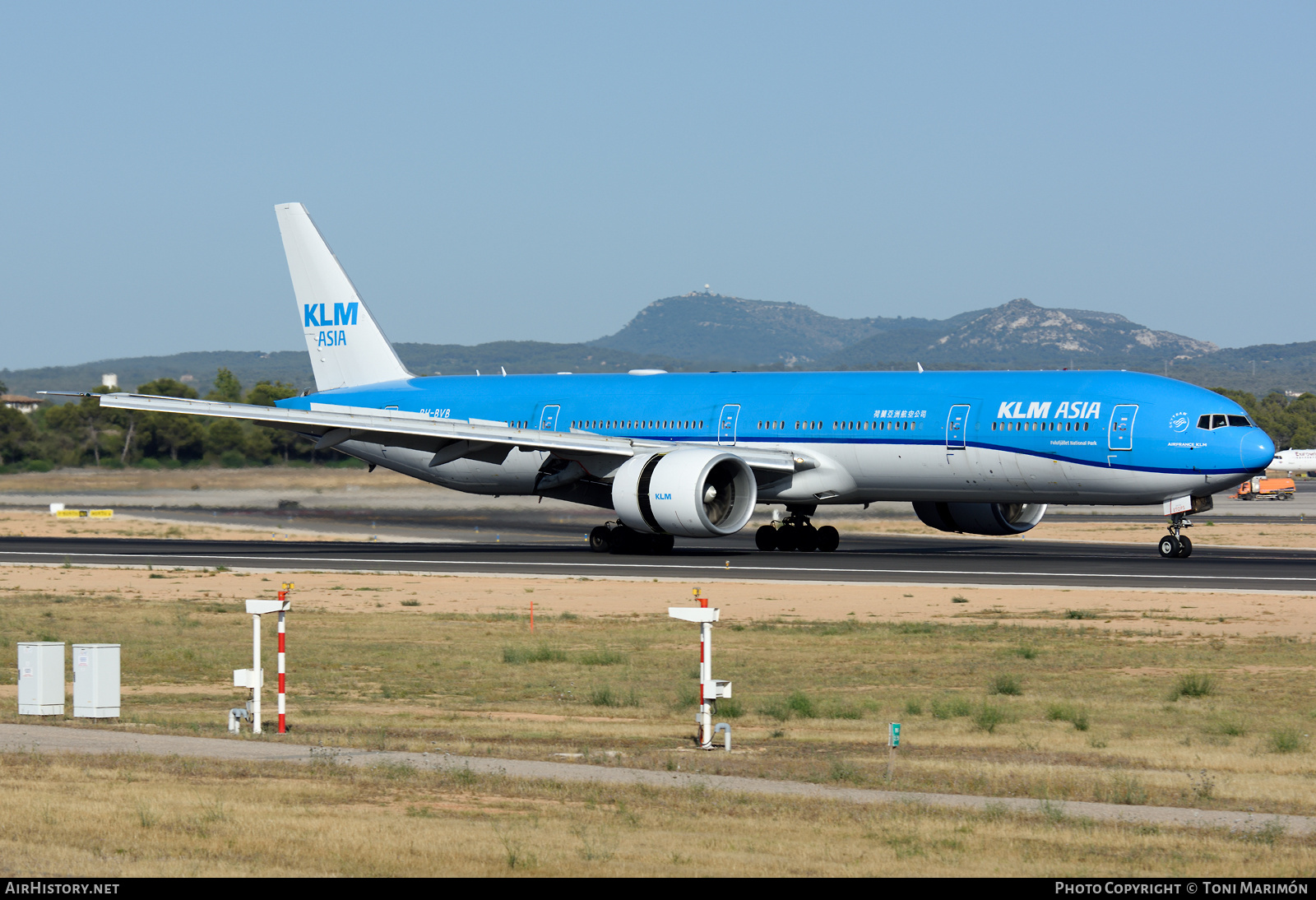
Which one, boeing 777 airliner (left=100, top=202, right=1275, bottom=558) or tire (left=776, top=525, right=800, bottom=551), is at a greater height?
boeing 777 airliner (left=100, top=202, right=1275, bottom=558)

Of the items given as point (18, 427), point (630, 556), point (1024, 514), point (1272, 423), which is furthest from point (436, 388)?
point (1272, 423)

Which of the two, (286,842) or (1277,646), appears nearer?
(286,842)

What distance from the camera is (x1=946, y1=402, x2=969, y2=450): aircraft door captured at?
122 feet

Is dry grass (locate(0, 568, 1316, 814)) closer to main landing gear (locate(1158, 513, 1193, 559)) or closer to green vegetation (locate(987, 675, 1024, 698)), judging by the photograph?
green vegetation (locate(987, 675, 1024, 698))

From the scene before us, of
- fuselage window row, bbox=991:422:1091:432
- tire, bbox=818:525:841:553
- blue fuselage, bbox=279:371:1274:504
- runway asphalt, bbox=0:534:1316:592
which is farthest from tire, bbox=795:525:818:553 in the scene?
fuselage window row, bbox=991:422:1091:432

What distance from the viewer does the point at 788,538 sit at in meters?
43.0

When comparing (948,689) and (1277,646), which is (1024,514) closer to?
(1277,646)

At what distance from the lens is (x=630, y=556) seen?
1619 inches

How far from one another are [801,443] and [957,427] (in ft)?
14.3

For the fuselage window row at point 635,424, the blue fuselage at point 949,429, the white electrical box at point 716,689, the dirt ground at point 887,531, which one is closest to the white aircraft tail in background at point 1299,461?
the dirt ground at point 887,531

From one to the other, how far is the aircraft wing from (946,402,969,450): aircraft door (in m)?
3.89

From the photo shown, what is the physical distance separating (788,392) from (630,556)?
594 cm

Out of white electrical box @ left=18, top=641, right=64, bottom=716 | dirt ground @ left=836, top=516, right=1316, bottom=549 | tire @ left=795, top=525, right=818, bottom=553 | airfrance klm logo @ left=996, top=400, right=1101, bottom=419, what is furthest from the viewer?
dirt ground @ left=836, top=516, right=1316, bottom=549

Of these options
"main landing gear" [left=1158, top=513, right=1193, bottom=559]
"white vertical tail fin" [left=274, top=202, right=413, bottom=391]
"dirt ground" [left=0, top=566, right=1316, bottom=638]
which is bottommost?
"dirt ground" [left=0, top=566, right=1316, bottom=638]
